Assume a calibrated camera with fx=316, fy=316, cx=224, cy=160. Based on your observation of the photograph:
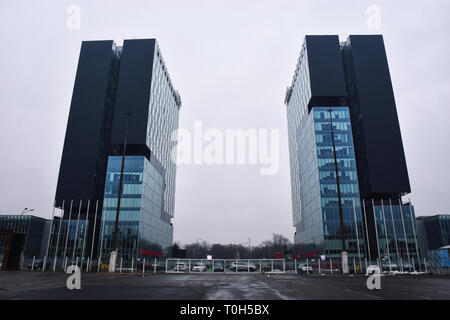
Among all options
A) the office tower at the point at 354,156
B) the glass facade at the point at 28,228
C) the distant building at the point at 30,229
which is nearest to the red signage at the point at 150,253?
the distant building at the point at 30,229

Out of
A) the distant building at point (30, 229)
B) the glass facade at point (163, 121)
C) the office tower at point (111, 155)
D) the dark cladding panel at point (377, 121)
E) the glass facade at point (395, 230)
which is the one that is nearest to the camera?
the glass facade at point (395, 230)

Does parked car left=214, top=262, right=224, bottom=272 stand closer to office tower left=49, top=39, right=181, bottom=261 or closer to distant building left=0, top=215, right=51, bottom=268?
office tower left=49, top=39, right=181, bottom=261

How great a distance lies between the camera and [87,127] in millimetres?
86875

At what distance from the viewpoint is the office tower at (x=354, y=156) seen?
7812 cm

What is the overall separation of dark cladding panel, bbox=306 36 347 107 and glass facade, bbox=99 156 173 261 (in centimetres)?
5197

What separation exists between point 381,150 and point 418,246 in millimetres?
24939

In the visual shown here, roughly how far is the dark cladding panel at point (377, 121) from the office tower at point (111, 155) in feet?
193

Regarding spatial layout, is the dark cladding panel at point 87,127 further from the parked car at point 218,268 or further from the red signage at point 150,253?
the parked car at point 218,268

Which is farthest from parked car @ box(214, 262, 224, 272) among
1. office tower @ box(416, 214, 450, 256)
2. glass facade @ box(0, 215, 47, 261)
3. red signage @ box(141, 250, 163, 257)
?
glass facade @ box(0, 215, 47, 261)

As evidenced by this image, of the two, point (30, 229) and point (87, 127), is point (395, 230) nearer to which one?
point (87, 127)

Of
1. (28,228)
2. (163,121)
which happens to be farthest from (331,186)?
(28,228)

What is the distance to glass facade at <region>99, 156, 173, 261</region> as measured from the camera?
256ft

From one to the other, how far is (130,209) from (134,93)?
105 feet
